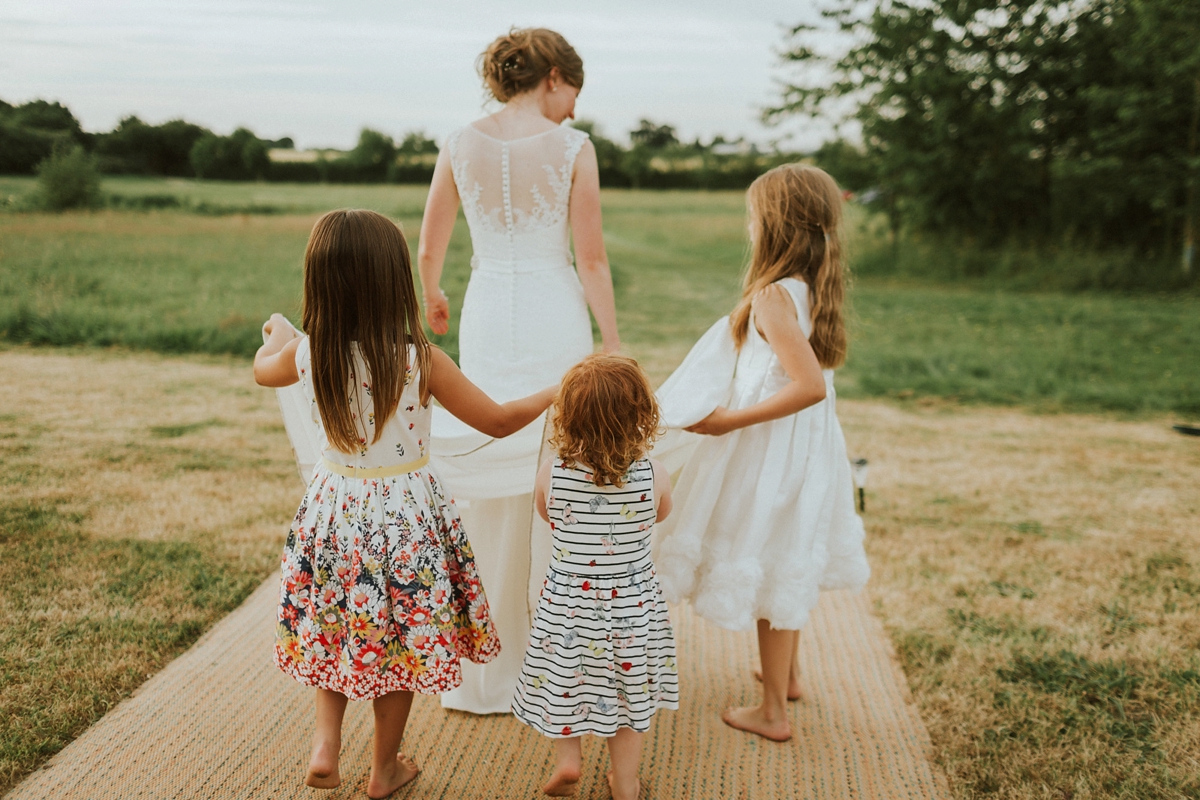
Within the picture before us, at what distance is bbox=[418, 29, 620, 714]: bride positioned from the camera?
2.44m

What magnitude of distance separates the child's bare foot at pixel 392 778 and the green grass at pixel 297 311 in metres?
3.78

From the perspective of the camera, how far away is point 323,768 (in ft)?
6.79

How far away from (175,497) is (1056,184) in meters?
15.0

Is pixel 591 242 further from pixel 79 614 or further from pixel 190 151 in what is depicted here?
pixel 190 151

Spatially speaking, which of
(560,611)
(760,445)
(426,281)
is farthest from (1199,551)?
(426,281)

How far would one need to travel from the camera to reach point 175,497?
172 inches

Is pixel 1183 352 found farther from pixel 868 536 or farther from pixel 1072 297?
pixel 868 536

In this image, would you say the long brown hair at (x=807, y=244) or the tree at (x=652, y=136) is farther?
the tree at (x=652, y=136)

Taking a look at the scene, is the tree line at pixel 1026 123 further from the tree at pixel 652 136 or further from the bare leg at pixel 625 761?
the bare leg at pixel 625 761

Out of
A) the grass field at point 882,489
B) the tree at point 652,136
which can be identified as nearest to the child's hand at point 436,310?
the grass field at point 882,489

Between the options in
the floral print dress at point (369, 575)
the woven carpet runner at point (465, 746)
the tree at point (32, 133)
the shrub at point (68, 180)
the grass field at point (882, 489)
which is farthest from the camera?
the shrub at point (68, 180)

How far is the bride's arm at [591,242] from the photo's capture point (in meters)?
2.46

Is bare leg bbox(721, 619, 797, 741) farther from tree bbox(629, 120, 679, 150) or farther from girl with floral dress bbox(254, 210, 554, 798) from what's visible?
tree bbox(629, 120, 679, 150)

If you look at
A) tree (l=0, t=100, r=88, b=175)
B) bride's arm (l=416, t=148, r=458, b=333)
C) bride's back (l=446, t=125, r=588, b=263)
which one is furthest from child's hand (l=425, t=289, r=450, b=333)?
tree (l=0, t=100, r=88, b=175)
